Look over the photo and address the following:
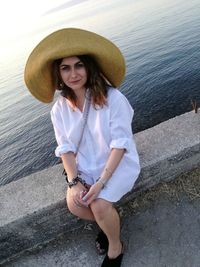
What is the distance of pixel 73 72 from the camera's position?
3535 millimetres

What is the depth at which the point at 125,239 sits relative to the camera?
3883mm

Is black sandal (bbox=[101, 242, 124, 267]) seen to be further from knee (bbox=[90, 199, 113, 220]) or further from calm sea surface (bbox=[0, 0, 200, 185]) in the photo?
calm sea surface (bbox=[0, 0, 200, 185])

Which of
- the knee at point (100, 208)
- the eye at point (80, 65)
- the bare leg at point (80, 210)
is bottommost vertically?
the bare leg at point (80, 210)

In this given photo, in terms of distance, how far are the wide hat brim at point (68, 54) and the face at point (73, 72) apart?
12 centimetres

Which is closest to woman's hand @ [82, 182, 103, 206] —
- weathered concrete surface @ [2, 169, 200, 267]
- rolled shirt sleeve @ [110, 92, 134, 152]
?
rolled shirt sleeve @ [110, 92, 134, 152]

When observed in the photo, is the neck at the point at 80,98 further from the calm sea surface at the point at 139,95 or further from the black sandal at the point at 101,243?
the calm sea surface at the point at 139,95

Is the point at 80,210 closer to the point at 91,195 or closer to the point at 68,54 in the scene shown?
the point at 91,195

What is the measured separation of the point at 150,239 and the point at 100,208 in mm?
779

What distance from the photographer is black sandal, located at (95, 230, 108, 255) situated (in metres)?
3.80

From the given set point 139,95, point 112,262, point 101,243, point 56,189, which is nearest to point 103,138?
point 56,189

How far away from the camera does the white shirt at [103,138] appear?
3602 millimetres

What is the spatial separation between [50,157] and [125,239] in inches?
273

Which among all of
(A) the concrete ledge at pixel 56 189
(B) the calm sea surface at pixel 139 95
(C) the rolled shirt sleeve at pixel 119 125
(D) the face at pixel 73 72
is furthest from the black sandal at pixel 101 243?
(B) the calm sea surface at pixel 139 95

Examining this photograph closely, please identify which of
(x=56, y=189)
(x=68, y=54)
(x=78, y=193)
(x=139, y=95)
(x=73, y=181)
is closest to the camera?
(x=68, y=54)
